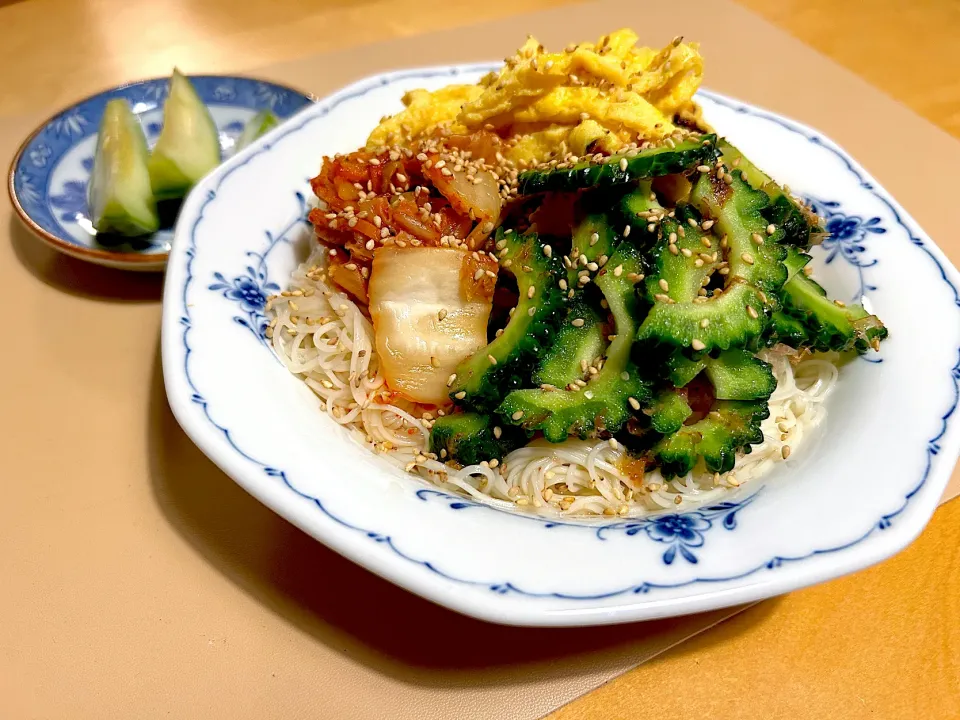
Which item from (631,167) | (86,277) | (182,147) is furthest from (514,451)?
(182,147)

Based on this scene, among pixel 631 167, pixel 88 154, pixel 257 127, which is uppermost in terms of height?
pixel 631 167

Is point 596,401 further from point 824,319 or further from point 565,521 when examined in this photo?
point 824,319

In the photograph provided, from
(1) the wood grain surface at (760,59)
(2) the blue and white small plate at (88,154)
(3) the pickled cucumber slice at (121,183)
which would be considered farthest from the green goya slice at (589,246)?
(3) the pickled cucumber slice at (121,183)

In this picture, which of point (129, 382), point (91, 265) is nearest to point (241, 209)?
point (129, 382)

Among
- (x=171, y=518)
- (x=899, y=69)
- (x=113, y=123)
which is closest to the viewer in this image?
(x=171, y=518)

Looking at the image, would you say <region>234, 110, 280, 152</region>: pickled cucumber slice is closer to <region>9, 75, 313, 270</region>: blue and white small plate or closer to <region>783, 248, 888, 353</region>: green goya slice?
<region>9, 75, 313, 270</region>: blue and white small plate

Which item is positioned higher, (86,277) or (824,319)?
(824,319)

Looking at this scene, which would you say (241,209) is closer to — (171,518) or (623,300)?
(171,518)
